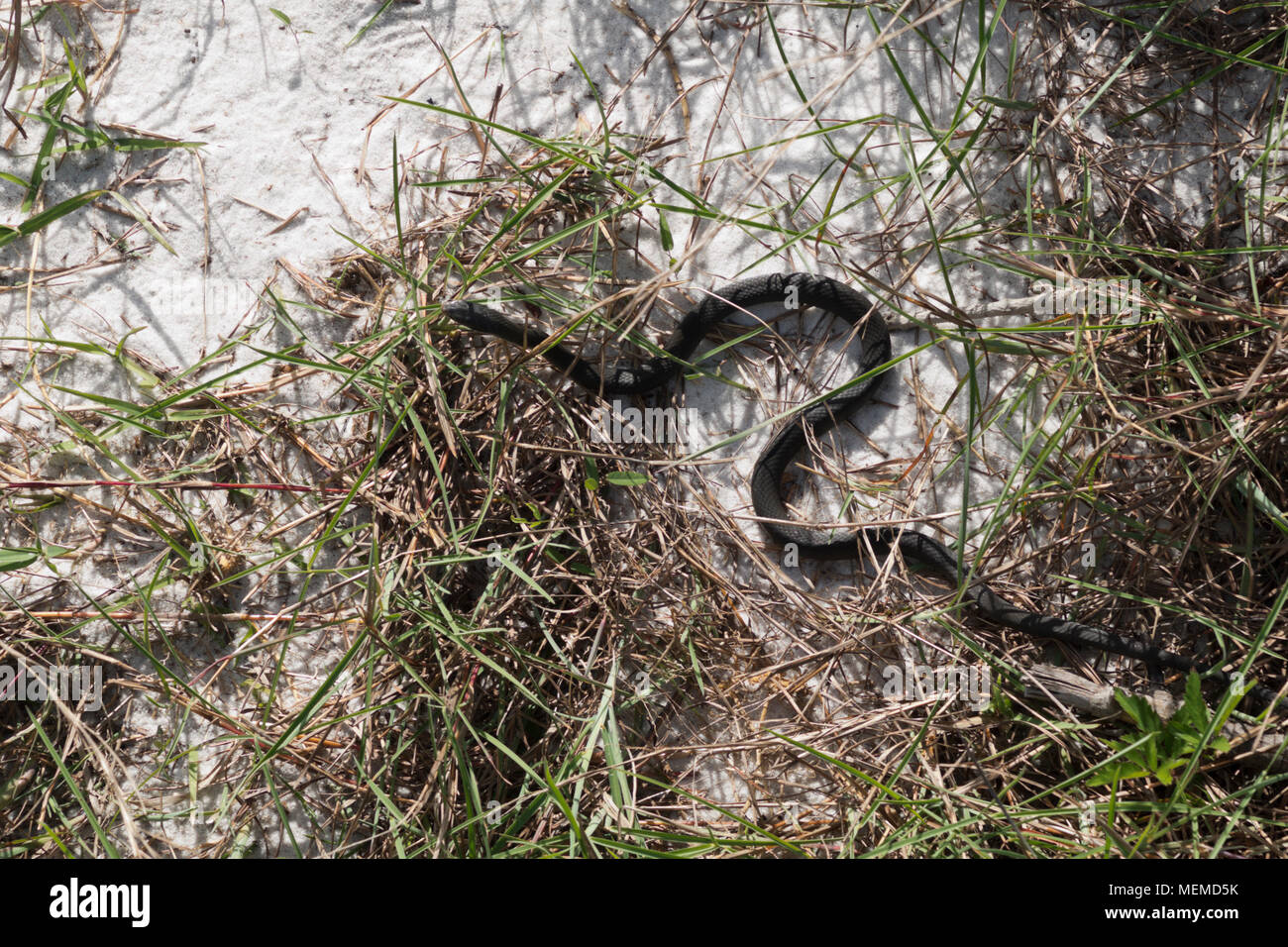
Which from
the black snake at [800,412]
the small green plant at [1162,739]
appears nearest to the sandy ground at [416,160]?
the black snake at [800,412]

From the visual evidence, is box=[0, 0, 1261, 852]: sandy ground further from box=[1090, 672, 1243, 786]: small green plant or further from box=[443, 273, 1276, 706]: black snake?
box=[1090, 672, 1243, 786]: small green plant

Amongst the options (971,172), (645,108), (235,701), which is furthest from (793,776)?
(645,108)

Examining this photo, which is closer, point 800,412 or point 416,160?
point 800,412

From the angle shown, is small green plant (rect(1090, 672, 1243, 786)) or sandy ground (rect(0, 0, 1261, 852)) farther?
sandy ground (rect(0, 0, 1261, 852))

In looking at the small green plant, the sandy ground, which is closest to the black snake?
the sandy ground

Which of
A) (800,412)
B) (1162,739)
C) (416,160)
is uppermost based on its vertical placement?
(416,160)

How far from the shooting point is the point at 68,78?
3.13 metres

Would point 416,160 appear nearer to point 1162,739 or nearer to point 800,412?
point 800,412

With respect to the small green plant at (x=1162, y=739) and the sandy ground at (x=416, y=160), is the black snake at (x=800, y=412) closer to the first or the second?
the sandy ground at (x=416, y=160)

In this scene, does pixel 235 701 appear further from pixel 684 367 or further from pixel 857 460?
pixel 857 460

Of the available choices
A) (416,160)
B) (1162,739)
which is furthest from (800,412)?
(416,160)

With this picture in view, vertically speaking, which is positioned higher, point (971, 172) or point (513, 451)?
point (971, 172)

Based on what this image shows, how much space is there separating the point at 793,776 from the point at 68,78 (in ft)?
12.7

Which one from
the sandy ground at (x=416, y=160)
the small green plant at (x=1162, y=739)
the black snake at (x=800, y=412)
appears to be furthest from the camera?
the sandy ground at (x=416, y=160)
